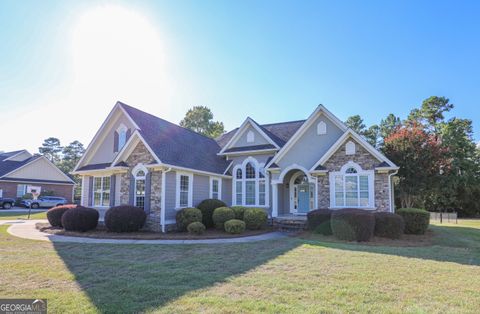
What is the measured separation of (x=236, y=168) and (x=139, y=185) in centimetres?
638

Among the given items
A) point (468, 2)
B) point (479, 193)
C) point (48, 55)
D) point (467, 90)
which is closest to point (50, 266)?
point (48, 55)

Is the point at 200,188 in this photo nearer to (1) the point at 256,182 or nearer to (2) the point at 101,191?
(1) the point at 256,182

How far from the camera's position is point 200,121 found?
45.0 metres

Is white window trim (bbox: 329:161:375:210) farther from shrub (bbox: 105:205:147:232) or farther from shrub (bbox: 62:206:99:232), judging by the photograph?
shrub (bbox: 62:206:99:232)

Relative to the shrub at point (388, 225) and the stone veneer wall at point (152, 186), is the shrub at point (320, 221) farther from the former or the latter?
the stone veneer wall at point (152, 186)

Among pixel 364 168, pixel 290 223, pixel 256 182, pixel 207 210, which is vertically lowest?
pixel 290 223

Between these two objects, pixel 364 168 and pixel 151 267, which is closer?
pixel 151 267

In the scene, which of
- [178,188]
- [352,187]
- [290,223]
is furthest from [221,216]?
[352,187]

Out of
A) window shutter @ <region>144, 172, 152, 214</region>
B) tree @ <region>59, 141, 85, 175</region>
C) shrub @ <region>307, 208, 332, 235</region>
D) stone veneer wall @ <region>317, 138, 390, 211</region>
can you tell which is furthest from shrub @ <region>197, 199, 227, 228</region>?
tree @ <region>59, 141, 85, 175</region>

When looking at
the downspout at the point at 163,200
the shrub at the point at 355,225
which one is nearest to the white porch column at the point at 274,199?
the shrub at the point at 355,225

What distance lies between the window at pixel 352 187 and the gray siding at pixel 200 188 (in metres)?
7.14

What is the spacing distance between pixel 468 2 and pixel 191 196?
15.0 meters

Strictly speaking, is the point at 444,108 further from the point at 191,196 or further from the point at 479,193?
the point at 191,196

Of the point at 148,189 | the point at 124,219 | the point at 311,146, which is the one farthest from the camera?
the point at 311,146
